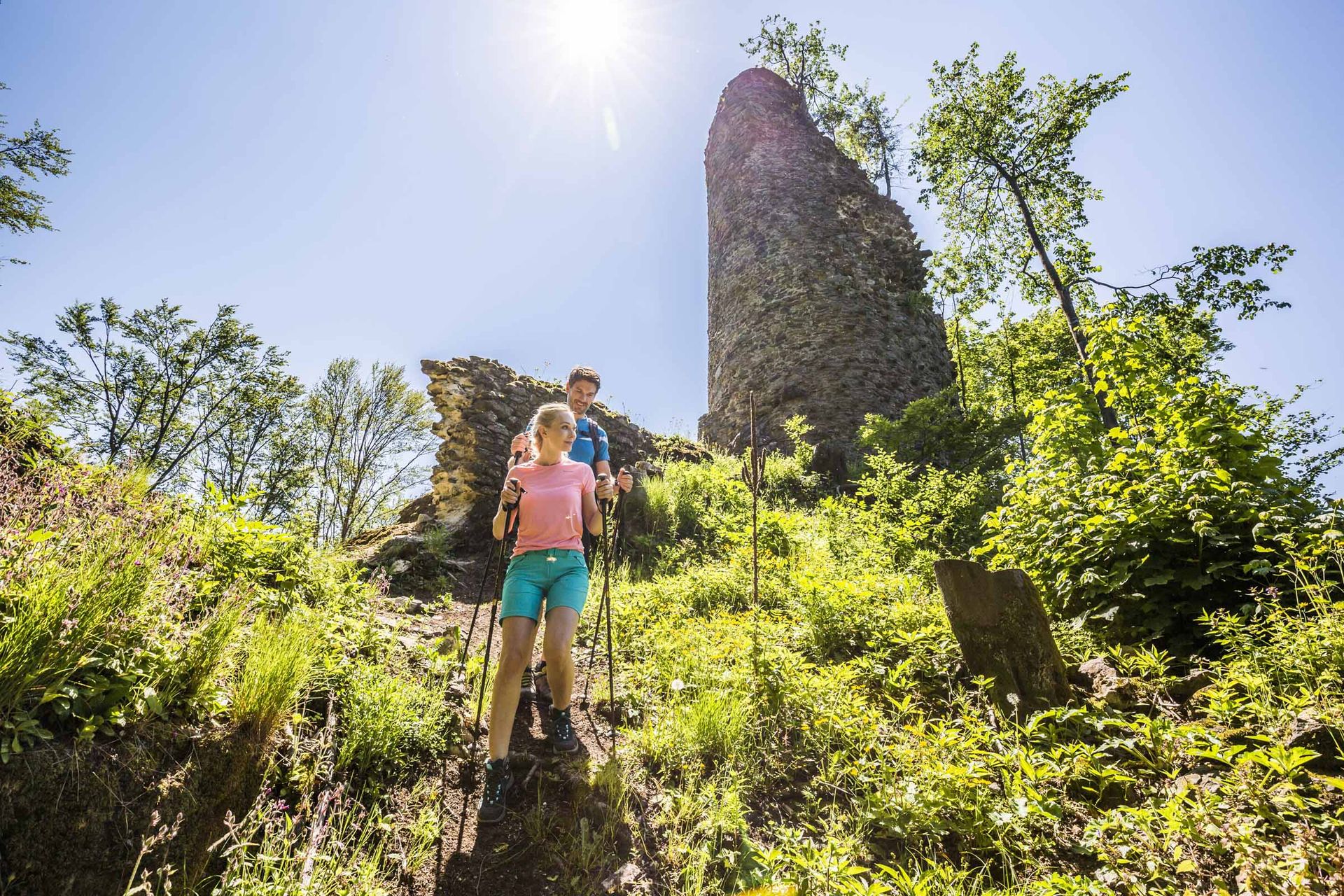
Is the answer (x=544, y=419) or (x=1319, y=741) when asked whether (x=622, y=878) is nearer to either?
(x=544, y=419)

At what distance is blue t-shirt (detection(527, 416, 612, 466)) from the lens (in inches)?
158

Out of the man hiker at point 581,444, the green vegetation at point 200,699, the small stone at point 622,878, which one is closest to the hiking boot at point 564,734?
the green vegetation at point 200,699

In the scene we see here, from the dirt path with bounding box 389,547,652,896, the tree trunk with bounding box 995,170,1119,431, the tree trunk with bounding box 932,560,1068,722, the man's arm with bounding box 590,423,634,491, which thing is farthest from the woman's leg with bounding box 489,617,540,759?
the tree trunk with bounding box 995,170,1119,431

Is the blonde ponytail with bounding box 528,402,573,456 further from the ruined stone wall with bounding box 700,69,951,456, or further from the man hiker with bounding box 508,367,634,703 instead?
the ruined stone wall with bounding box 700,69,951,456

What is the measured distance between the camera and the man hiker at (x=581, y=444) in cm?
378

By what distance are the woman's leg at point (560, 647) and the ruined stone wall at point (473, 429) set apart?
472 cm

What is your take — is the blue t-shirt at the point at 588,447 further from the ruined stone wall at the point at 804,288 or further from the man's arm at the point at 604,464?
the ruined stone wall at the point at 804,288

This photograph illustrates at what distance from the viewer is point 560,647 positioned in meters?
2.89

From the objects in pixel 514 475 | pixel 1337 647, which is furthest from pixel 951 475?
pixel 514 475

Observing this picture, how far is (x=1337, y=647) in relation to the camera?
2.37 metres

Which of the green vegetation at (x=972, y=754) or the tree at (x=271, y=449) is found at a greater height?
the tree at (x=271, y=449)

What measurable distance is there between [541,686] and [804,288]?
38.3ft

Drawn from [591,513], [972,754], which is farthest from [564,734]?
[972,754]

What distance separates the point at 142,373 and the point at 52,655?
21.0 m
